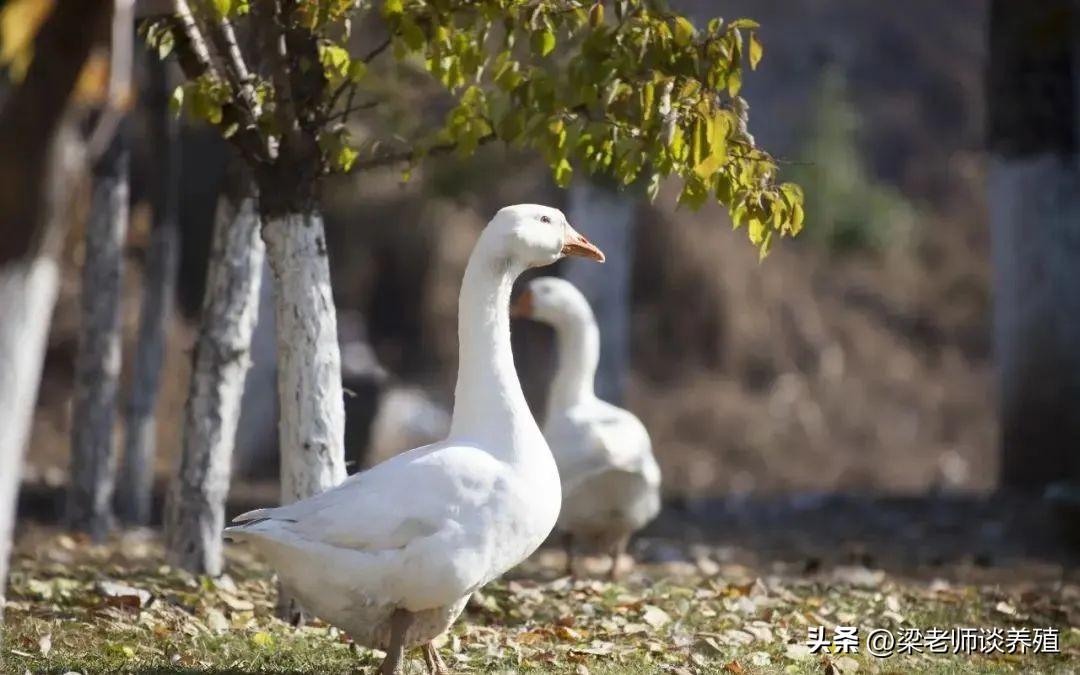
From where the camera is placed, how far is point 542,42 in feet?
18.0

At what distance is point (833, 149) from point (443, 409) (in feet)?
31.9

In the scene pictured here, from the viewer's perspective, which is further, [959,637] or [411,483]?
[959,637]

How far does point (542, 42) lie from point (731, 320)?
1870 cm

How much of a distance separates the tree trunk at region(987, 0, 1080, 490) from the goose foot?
28.4ft

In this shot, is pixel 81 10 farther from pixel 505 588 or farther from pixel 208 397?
pixel 505 588

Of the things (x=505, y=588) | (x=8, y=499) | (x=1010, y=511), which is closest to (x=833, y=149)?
(x=1010, y=511)

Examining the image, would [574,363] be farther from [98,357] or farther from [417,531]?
Result: [417,531]

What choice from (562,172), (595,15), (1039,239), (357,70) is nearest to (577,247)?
(562,172)

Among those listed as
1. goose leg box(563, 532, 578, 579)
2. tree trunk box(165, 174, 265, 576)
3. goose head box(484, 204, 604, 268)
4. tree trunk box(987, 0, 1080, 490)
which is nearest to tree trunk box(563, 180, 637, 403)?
tree trunk box(987, 0, 1080, 490)

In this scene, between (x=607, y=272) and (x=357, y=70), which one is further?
(x=607, y=272)

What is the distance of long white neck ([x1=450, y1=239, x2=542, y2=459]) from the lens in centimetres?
541

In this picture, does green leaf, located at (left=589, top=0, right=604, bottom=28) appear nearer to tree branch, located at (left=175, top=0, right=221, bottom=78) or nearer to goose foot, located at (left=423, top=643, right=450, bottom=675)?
tree branch, located at (left=175, top=0, right=221, bottom=78)

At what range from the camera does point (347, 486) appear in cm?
525

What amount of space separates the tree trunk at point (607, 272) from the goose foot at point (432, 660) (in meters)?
7.64
